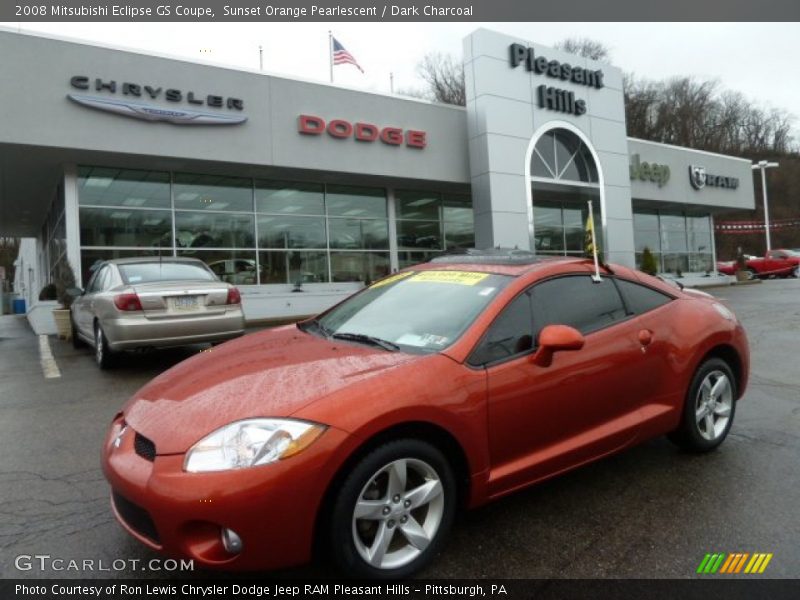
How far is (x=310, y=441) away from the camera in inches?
86.4

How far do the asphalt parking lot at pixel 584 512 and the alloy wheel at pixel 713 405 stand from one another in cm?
17

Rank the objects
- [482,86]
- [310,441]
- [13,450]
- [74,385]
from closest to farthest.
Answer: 1. [310,441]
2. [13,450]
3. [74,385]
4. [482,86]

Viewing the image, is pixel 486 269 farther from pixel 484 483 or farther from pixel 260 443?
pixel 260 443

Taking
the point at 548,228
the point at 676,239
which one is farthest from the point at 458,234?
the point at 676,239

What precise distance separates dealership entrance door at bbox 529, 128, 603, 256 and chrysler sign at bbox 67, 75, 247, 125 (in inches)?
353

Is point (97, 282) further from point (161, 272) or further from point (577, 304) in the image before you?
point (577, 304)

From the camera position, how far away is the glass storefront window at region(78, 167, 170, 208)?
43.0 ft

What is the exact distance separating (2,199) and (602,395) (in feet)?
63.6

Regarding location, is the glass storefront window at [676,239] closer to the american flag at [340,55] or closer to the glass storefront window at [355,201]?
the glass storefront window at [355,201]

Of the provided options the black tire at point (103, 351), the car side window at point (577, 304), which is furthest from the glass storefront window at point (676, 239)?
the car side window at point (577, 304)

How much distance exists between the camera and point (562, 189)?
18.7m

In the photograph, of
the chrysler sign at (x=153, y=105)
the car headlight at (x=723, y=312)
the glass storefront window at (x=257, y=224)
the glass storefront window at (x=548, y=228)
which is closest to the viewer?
the car headlight at (x=723, y=312)

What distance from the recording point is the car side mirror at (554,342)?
2.77 meters

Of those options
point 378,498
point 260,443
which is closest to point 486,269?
point 378,498
